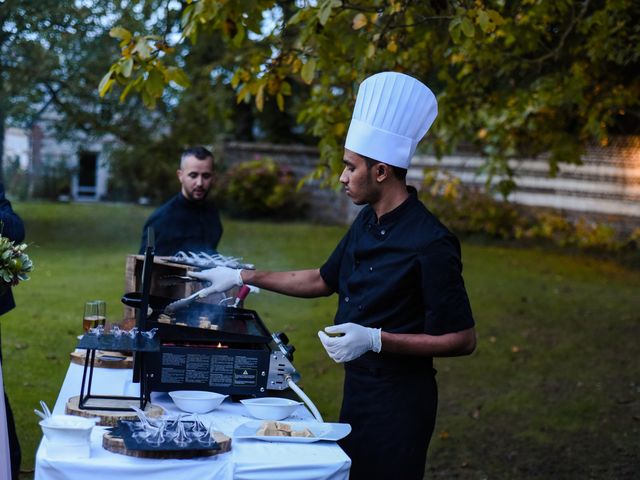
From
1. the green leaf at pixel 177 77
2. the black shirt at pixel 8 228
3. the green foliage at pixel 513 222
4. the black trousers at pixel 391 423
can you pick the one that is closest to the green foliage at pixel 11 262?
the black shirt at pixel 8 228

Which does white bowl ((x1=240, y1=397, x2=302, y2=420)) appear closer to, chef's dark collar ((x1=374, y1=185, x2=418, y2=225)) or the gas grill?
the gas grill

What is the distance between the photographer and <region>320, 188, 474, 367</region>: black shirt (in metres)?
3.21

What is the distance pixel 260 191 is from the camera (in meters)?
19.2

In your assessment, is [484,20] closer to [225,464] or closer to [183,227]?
[183,227]

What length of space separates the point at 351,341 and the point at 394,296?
0.29 meters

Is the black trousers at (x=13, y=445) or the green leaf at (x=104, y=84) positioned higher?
the green leaf at (x=104, y=84)

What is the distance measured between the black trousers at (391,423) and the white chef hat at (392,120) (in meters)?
0.81

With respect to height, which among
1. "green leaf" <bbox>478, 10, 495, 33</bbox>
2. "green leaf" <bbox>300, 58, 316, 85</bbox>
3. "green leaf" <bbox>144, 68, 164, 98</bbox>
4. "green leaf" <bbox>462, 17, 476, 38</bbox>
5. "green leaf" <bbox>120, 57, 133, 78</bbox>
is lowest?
"green leaf" <bbox>144, 68, 164, 98</bbox>

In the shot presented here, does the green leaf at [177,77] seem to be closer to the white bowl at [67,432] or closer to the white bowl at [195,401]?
the white bowl at [195,401]

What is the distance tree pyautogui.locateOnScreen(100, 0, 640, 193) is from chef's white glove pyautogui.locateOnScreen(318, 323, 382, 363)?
7.12ft

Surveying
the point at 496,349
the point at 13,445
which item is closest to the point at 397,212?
the point at 13,445

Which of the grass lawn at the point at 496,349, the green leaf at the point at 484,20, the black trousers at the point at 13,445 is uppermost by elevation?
the green leaf at the point at 484,20

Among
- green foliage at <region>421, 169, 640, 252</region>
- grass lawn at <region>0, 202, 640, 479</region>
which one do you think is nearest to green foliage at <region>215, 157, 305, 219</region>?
grass lawn at <region>0, 202, 640, 479</region>

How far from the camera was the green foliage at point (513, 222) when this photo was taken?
52.7 ft
